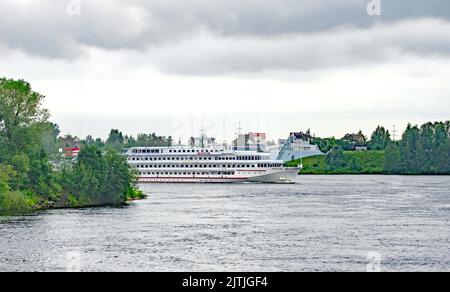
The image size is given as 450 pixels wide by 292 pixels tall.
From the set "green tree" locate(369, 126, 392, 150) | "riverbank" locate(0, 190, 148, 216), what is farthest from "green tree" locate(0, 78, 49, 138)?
"green tree" locate(369, 126, 392, 150)

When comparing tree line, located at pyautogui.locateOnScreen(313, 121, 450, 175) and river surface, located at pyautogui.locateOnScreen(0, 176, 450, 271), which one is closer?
river surface, located at pyautogui.locateOnScreen(0, 176, 450, 271)

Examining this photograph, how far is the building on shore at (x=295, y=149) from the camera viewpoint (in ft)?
586

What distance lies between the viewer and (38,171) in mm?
60250

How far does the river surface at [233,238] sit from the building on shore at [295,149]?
117563mm

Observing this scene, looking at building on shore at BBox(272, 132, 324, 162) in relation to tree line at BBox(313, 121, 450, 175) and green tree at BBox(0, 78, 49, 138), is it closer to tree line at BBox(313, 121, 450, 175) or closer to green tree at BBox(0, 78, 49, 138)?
tree line at BBox(313, 121, 450, 175)

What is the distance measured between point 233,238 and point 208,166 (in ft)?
235

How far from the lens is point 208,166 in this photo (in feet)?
362

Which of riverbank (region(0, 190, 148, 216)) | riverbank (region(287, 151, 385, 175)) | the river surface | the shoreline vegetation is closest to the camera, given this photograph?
the river surface

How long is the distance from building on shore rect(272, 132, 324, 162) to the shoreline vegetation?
11236cm

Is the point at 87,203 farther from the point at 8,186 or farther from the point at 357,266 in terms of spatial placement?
the point at 357,266

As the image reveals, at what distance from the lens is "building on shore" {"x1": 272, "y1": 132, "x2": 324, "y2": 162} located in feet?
586
